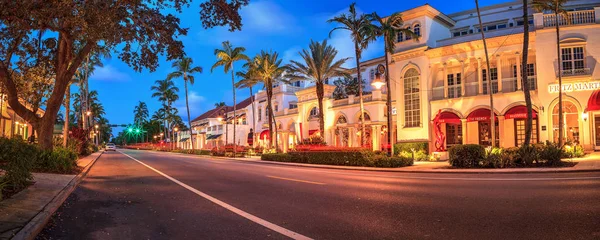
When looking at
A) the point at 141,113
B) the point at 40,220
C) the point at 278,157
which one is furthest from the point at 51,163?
the point at 141,113

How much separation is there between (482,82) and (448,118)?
372 cm

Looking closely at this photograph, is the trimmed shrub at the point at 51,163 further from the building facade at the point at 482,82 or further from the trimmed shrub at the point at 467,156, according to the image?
the building facade at the point at 482,82

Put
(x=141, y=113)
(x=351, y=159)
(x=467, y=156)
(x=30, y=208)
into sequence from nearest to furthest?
(x=30, y=208)
(x=467, y=156)
(x=351, y=159)
(x=141, y=113)

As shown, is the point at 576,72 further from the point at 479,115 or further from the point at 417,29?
the point at 417,29

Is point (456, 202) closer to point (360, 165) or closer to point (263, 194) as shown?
point (263, 194)

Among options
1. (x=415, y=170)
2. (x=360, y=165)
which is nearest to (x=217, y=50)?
(x=360, y=165)

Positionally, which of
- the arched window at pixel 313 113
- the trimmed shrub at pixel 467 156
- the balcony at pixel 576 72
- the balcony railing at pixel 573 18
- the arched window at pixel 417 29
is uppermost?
the arched window at pixel 417 29

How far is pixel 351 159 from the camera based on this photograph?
24641 mm

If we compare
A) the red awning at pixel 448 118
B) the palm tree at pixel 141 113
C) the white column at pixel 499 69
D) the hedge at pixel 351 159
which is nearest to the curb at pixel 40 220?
the hedge at pixel 351 159

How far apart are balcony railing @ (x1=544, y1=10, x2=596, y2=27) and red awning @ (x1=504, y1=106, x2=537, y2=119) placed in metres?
5.91

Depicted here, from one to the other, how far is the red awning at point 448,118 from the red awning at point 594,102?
849 centimetres

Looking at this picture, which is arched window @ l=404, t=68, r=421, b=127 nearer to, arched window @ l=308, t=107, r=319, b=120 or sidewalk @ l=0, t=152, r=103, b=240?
arched window @ l=308, t=107, r=319, b=120

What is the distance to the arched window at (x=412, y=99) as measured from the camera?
33.0 metres

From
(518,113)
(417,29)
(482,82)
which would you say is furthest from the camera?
(417,29)
